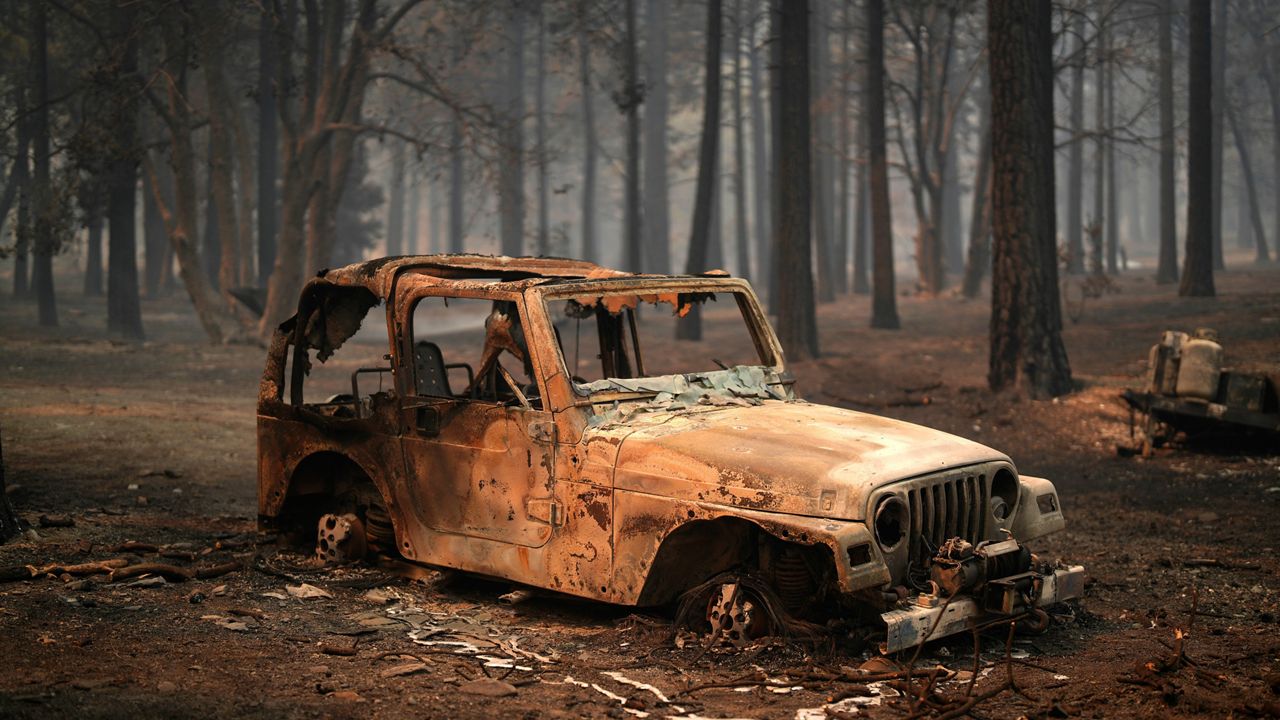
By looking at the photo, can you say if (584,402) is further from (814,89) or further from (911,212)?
(911,212)

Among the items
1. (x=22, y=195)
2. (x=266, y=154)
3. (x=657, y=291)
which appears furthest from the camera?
(x=266, y=154)

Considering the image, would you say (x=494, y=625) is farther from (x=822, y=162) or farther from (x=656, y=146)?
(x=656, y=146)

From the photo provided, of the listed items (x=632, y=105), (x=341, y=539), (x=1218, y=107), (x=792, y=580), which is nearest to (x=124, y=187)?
(x=632, y=105)

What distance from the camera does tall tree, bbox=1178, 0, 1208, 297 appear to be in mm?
24750

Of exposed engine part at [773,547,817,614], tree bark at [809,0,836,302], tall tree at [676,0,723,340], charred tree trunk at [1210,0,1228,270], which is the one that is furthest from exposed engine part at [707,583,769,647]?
charred tree trunk at [1210,0,1228,270]

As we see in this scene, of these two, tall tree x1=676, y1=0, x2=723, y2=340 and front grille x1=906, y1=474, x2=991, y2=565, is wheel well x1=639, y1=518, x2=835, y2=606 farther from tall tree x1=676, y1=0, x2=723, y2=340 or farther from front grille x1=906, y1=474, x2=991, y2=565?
tall tree x1=676, y1=0, x2=723, y2=340

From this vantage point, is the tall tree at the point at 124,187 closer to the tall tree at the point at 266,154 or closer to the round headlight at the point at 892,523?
the tall tree at the point at 266,154

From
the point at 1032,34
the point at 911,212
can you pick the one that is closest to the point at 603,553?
the point at 1032,34

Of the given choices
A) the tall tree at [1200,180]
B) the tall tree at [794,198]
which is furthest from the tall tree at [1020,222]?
the tall tree at [1200,180]

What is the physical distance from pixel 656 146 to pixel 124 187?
24250 mm

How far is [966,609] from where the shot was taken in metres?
6.02

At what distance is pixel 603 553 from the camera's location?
251 inches

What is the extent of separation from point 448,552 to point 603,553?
1211mm

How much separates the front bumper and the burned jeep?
0.01 meters
